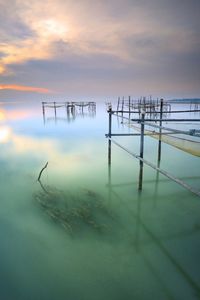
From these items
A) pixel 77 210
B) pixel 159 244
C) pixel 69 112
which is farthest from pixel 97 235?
pixel 69 112

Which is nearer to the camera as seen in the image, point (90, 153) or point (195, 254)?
point (195, 254)

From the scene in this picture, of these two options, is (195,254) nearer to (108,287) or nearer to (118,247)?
(118,247)

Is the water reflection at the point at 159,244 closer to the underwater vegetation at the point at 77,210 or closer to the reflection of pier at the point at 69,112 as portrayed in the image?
the underwater vegetation at the point at 77,210

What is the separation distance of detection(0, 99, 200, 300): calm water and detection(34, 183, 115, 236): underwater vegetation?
27 mm

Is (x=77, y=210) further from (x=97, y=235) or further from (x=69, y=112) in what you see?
(x=69, y=112)

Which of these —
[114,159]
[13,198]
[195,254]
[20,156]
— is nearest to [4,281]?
[13,198]

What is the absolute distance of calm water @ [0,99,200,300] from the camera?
3447 millimetres

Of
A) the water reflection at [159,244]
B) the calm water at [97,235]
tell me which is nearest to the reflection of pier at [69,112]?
the calm water at [97,235]

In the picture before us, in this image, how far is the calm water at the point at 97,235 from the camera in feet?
11.3

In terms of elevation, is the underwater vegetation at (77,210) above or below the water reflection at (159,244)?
above

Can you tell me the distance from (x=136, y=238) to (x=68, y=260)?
65.1 inches

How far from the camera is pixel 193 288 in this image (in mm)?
3352

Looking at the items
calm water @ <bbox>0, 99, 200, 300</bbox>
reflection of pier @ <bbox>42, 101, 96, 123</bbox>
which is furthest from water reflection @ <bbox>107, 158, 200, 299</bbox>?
reflection of pier @ <bbox>42, 101, 96, 123</bbox>

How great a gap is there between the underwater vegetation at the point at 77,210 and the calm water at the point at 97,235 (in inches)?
1.1
